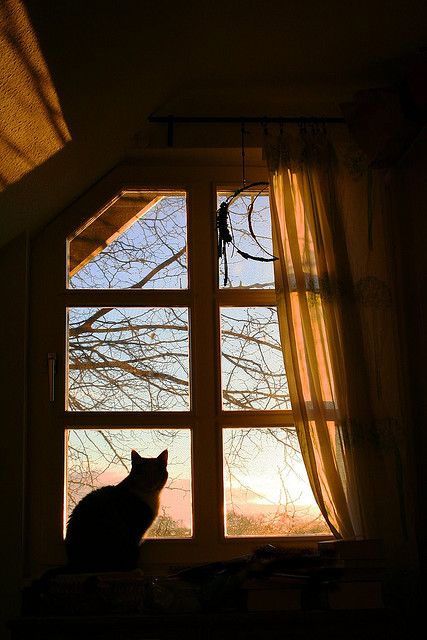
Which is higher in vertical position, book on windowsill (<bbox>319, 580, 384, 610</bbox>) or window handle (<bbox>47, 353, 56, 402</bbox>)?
window handle (<bbox>47, 353, 56, 402</bbox>)

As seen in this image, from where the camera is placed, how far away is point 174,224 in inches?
117

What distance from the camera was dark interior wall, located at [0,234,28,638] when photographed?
2551 millimetres

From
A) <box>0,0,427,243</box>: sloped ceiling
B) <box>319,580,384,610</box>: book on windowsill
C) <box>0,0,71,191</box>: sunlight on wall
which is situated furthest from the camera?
<box>319,580,384,610</box>: book on windowsill

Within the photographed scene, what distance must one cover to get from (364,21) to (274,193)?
652 mm

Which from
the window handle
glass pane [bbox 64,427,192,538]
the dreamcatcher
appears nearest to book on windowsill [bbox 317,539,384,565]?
glass pane [bbox 64,427,192,538]

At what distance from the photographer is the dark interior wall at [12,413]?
255 centimetres

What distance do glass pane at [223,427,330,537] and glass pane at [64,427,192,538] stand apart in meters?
0.15

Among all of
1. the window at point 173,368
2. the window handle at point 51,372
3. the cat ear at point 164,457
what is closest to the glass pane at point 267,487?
the window at point 173,368

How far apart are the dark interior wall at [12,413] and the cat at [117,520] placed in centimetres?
20

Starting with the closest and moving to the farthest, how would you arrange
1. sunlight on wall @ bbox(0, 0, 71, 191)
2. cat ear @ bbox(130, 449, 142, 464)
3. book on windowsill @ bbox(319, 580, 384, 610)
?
sunlight on wall @ bbox(0, 0, 71, 191), book on windowsill @ bbox(319, 580, 384, 610), cat ear @ bbox(130, 449, 142, 464)

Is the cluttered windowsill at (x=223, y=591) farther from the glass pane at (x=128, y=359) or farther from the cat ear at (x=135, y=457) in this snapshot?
the glass pane at (x=128, y=359)

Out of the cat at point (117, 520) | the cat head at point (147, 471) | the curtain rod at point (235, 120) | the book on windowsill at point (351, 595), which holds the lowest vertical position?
the book on windowsill at point (351, 595)

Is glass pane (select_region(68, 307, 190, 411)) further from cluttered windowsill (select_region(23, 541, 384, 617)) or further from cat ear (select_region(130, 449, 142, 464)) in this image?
cluttered windowsill (select_region(23, 541, 384, 617))

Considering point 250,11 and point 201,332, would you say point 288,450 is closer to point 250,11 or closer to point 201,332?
point 201,332
